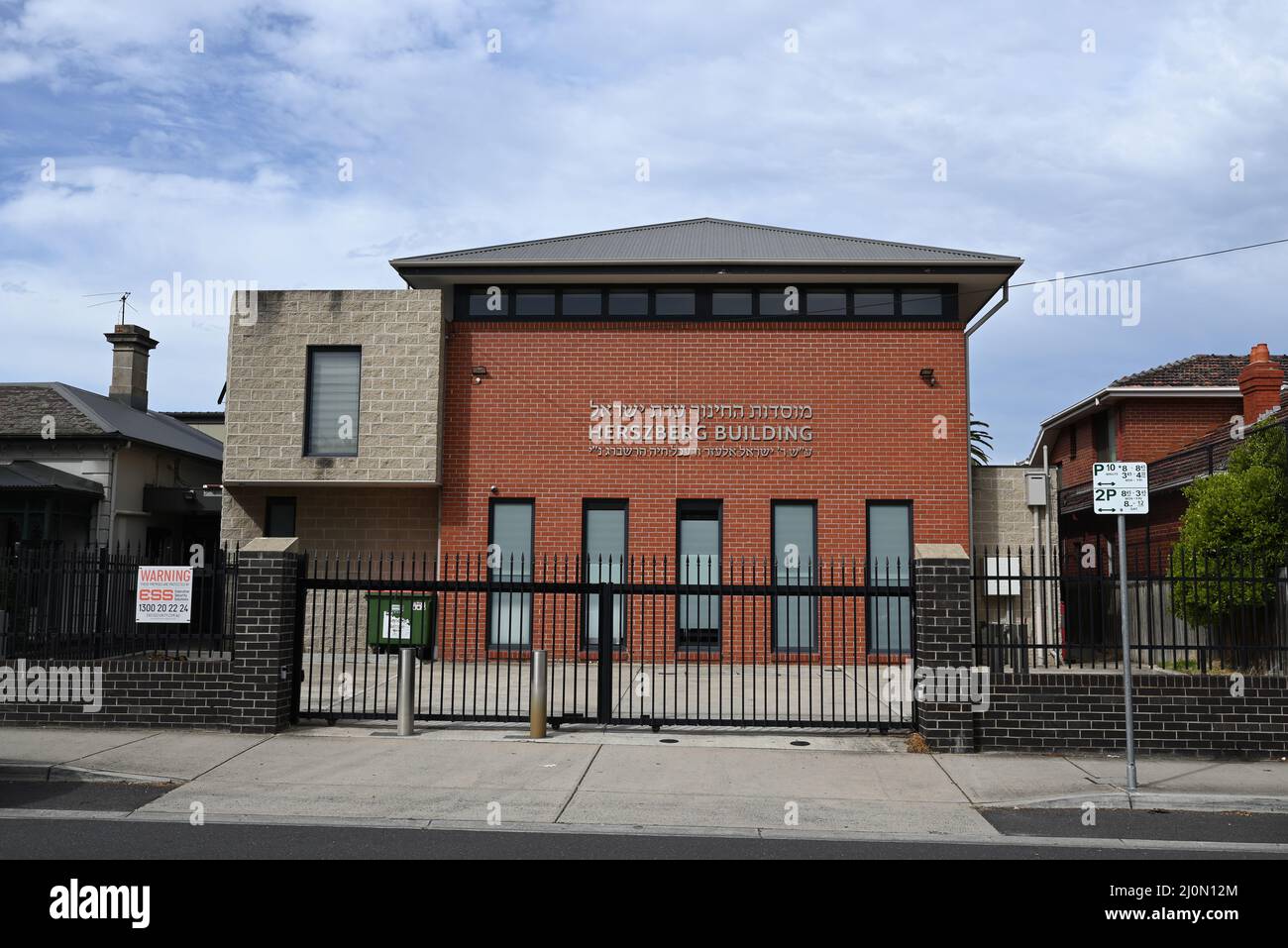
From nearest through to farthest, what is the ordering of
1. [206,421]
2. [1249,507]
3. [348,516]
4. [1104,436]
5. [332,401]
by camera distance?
[1249,507] → [332,401] → [348,516] → [1104,436] → [206,421]

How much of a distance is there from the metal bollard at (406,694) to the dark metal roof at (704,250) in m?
9.05

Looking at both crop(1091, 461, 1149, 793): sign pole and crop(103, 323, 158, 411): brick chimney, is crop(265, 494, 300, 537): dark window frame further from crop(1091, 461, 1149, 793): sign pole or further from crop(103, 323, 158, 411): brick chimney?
crop(1091, 461, 1149, 793): sign pole

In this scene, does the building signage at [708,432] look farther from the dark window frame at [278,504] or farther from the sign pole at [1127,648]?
the sign pole at [1127,648]

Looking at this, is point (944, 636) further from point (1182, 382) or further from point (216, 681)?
point (1182, 382)

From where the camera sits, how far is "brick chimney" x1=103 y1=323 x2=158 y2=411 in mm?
25578

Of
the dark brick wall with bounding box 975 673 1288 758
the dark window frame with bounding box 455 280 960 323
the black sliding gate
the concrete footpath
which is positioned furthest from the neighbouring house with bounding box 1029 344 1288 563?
the concrete footpath

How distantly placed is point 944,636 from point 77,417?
60.0 feet

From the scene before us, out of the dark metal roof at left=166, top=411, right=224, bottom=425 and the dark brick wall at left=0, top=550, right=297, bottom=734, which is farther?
the dark metal roof at left=166, top=411, right=224, bottom=425

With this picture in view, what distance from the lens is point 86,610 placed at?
11.3 metres

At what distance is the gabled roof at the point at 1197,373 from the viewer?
26.5 meters

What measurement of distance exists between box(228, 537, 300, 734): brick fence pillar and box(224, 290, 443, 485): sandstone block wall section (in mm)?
7017
